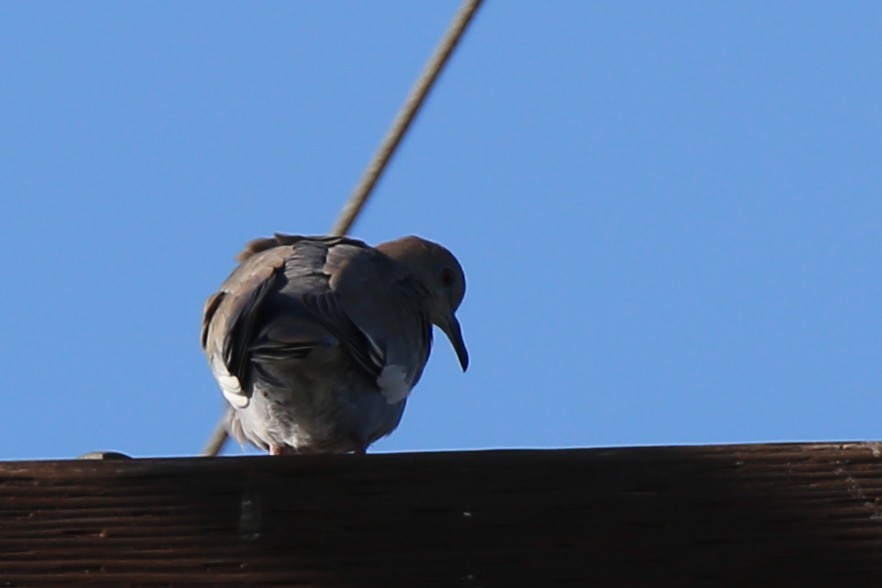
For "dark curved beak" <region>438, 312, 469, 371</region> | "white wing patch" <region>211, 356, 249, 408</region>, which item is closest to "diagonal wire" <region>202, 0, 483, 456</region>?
"white wing patch" <region>211, 356, 249, 408</region>

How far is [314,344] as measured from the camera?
3805 mm

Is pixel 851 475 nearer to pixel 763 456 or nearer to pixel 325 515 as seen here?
pixel 763 456

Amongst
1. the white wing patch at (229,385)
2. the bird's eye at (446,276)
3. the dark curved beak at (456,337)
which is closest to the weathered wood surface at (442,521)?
the white wing patch at (229,385)

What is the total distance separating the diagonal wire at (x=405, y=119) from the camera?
4.01 meters

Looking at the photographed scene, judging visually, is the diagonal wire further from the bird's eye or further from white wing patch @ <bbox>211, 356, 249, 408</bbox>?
the bird's eye

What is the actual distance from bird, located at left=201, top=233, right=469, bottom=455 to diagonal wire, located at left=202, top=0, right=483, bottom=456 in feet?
0.70

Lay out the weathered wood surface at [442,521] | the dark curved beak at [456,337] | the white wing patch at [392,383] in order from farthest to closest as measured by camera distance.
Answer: the dark curved beak at [456,337] < the white wing patch at [392,383] < the weathered wood surface at [442,521]

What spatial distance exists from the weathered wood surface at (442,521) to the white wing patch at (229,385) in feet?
6.93

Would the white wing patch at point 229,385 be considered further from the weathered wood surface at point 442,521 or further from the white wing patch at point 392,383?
the weathered wood surface at point 442,521

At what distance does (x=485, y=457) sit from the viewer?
1.83 m

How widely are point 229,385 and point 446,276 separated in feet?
6.79

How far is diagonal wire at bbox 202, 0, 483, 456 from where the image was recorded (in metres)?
4.01

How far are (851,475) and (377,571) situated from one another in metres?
0.61


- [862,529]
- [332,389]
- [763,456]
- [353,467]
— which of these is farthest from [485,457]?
[332,389]
